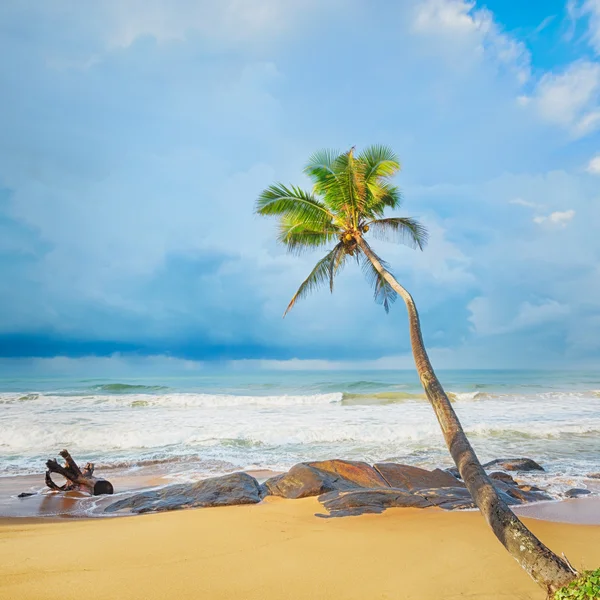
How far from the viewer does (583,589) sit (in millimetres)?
2643

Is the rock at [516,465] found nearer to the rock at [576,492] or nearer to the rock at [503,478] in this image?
the rock at [503,478]

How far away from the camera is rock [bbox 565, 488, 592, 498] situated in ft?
26.6

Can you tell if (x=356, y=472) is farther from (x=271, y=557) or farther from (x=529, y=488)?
(x=271, y=557)

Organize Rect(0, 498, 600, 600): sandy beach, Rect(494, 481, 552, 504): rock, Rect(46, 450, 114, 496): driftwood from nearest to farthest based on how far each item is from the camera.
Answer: Rect(0, 498, 600, 600): sandy beach
Rect(494, 481, 552, 504): rock
Rect(46, 450, 114, 496): driftwood

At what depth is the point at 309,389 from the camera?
46.4m

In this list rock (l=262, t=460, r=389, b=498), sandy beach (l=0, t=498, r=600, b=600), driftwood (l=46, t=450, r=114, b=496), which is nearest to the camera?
sandy beach (l=0, t=498, r=600, b=600)

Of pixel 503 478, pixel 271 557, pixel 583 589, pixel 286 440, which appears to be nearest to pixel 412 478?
pixel 503 478

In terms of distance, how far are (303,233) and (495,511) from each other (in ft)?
27.0

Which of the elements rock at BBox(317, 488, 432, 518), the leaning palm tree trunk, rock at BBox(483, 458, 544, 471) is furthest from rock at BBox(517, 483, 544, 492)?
the leaning palm tree trunk

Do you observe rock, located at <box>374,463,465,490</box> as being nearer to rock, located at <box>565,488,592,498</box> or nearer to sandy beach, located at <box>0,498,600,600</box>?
sandy beach, located at <box>0,498,600,600</box>

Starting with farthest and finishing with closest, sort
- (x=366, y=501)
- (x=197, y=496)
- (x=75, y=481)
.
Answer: (x=75, y=481) < (x=197, y=496) < (x=366, y=501)

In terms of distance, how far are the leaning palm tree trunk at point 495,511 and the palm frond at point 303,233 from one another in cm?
441

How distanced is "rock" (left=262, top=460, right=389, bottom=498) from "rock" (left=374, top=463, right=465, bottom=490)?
0.72 feet

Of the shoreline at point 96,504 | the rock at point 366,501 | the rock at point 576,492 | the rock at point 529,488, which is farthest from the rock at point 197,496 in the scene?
the rock at point 576,492
